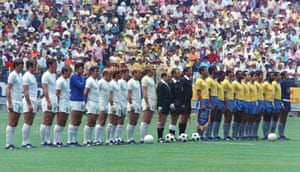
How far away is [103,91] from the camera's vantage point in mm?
28484

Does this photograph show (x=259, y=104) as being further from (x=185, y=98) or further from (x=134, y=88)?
(x=134, y=88)

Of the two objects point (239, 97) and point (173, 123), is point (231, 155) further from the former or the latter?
point (239, 97)

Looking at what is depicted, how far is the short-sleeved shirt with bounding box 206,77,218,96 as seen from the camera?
30.7 m

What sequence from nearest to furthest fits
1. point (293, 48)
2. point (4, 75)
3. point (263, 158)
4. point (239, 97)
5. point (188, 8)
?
point (263, 158), point (239, 97), point (4, 75), point (293, 48), point (188, 8)

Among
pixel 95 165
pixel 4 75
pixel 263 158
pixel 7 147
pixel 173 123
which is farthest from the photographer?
pixel 4 75

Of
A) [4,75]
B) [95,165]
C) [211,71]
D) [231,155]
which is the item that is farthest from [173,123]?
[4,75]

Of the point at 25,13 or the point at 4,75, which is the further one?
the point at 25,13

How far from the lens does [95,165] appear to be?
21438 mm

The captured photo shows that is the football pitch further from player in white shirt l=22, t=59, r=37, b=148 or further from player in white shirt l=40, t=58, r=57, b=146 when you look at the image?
player in white shirt l=40, t=58, r=57, b=146

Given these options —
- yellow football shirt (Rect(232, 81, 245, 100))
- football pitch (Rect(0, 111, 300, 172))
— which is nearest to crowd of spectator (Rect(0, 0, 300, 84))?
yellow football shirt (Rect(232, 81, 245, 100))

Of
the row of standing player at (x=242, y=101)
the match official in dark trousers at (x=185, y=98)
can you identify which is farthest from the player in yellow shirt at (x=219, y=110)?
the match official in dark trousers at (x=185, y=98)

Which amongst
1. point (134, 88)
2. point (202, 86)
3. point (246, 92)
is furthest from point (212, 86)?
point (134, 88)

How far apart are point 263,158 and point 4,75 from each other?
21.5m

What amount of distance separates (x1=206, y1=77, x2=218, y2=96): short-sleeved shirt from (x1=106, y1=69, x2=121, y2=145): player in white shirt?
301cm
